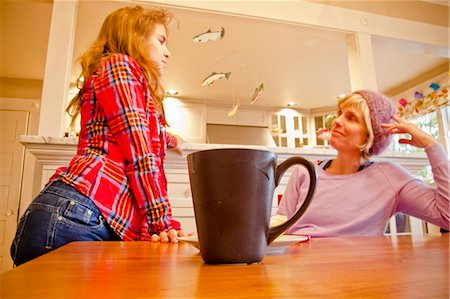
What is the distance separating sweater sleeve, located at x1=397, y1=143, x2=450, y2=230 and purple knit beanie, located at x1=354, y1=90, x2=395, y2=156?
14 centimetres

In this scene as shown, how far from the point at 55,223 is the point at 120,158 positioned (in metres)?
0.21

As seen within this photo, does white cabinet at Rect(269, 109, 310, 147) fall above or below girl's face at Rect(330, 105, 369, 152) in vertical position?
above

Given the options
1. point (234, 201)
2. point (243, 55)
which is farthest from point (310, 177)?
point (243, 55)

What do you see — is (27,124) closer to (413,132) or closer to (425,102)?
(413,132)

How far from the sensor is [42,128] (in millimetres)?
1735

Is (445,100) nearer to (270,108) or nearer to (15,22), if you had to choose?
(270,108)

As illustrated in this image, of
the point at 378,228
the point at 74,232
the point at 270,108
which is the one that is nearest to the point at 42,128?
the point at 74,232

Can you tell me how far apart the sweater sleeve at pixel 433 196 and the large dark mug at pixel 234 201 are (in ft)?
2.71

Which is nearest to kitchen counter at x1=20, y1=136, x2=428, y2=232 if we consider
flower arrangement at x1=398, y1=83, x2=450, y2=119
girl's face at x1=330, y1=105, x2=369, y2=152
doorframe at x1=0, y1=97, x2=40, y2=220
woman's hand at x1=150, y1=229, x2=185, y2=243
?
girl's face at x1=330, y1=105, x2=369, y2=152

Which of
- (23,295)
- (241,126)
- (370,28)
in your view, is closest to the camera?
(23,295)

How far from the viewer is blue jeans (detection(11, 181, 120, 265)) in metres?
0.67

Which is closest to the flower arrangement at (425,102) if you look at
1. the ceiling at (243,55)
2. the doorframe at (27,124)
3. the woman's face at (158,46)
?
the ceiling at (243,55)

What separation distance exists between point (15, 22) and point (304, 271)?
3.64 m

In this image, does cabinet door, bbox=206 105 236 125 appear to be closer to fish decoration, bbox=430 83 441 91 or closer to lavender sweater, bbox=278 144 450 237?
fish decoration, bbox=430 83 441 91
